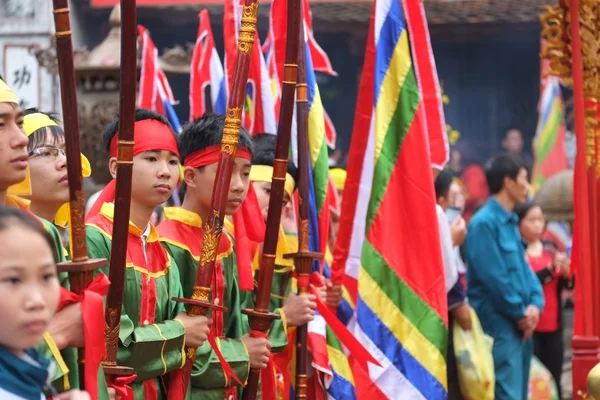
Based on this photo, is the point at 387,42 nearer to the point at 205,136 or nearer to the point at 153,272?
the point at 205,136

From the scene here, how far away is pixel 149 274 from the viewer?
12.1ft

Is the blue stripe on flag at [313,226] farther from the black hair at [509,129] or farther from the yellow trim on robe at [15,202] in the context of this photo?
the black hair at [509,129]

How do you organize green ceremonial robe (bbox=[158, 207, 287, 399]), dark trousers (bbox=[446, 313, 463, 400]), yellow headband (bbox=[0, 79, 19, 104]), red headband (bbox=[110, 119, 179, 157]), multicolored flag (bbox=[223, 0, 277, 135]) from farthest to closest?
dark trousers (bbox=[446, 313, 463, 400]), multicolored flag (bbox=[223, 0, 277, 135]), green ceremonial robe (bbox=[158, 207, 287, 399]), red headband (bbox=[110, 119, 179, 157]), yellow headband (bbox=[0, 79, 19, 104])

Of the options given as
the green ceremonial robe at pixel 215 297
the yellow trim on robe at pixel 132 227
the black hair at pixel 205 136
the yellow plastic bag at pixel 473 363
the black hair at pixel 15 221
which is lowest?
the yellow plastic bag at pixel 473 363

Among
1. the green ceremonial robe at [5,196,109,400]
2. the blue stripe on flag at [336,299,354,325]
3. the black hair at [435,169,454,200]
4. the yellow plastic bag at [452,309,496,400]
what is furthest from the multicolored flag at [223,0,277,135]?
the green ceremonial robe at [5,196,109,400]

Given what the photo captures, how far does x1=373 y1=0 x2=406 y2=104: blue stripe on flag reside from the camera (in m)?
5.14

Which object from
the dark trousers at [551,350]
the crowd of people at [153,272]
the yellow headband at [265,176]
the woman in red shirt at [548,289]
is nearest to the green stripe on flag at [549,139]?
the woman in red shirt at [548,289]

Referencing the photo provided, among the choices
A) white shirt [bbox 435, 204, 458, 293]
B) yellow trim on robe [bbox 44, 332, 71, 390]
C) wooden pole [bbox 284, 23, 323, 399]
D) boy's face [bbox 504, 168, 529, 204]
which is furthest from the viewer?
boy's face [bbox 504, 168, 529, 204]

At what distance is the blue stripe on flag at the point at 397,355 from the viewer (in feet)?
16.2

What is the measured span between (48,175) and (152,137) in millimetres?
346

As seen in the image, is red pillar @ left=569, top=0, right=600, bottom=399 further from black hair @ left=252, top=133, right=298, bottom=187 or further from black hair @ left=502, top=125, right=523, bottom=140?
black hair @ left=502, top=125, right=523, bottom=140

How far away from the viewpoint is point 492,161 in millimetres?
7379

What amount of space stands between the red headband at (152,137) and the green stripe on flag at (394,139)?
1.40 meters

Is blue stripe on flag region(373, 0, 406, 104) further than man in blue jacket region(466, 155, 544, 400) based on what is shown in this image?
No
